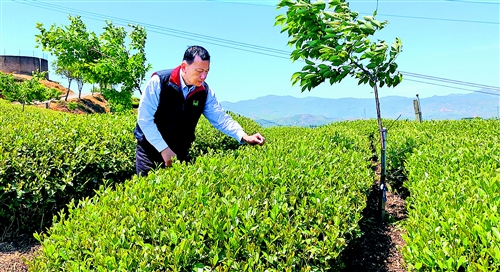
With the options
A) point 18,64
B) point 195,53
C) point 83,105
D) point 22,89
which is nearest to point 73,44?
point 195,53

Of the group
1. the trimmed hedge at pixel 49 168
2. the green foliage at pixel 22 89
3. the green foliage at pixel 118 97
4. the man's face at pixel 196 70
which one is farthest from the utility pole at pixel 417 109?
the green foliage at pixel 22 89

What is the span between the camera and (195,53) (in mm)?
3318

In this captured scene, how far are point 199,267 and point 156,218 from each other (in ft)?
1.49

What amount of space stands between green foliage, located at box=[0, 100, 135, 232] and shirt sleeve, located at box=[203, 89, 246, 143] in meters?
1.37

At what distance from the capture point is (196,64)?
11.0ft

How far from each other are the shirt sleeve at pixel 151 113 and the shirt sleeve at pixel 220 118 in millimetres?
659

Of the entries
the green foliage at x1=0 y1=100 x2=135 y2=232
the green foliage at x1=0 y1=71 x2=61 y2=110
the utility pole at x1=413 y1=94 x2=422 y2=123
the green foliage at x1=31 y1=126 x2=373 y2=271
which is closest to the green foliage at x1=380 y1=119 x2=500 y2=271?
the green foliage at x1=31 y1=126 x2=373 y2=271

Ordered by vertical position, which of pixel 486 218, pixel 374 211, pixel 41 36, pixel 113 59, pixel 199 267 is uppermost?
pixel 41 36

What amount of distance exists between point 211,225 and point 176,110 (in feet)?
6.13

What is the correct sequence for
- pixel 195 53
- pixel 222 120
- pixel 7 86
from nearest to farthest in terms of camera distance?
pixel 195 53 → pixel 222 120 → pixel 7 86

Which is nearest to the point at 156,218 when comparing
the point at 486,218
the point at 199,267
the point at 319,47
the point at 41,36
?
the point at 199,267

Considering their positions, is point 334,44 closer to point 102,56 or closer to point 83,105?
point 102,56

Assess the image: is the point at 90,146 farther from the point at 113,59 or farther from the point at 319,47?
the point at 113,59

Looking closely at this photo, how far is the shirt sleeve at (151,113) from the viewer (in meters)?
3.39
